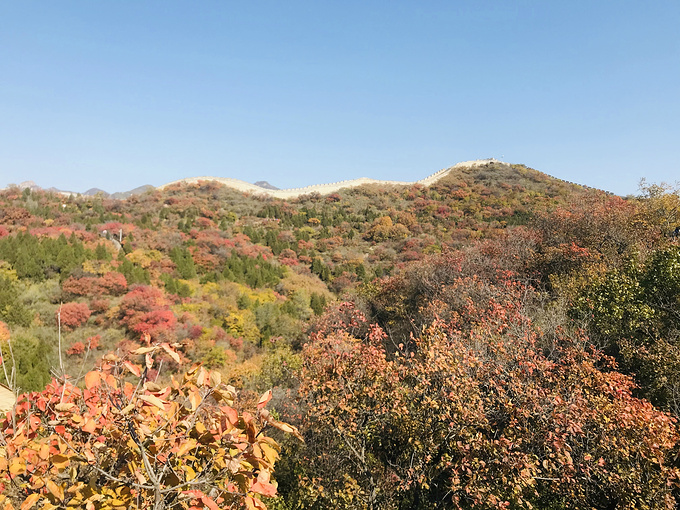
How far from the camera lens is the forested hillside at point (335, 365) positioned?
2.52 metres

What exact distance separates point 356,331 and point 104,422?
15.7 meters

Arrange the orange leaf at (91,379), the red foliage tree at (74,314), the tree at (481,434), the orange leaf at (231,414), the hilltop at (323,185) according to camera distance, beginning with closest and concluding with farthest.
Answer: the orange leaf at (231,414)
the orange leaf at (91,379)
the tree at (481,434)
the red foliage tree at (74,314)
the hilltop at (323,185)

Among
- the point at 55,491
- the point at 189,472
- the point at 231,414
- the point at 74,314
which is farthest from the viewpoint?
the point at 74,314

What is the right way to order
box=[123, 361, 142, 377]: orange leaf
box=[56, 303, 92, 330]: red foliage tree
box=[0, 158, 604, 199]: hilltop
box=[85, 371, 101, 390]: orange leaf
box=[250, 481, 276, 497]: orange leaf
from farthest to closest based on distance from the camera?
box=[0, 158, 604, 199]: hilltop < box=[56, 303, 92, 330]: red foliage tree < box=[85, 371, 101, 390]: orange leaf < box=[123, 361, 142, 377]: orange leaf < box=[250, 481, 276, 497]: orange leaf

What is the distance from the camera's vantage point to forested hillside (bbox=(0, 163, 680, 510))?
2520mm

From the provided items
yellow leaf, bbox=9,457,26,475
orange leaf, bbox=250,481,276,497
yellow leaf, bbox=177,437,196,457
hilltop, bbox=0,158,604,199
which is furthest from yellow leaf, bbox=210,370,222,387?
hilltop, bbox=0,158,604,199

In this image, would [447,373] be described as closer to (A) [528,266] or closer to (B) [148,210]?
(A) [528,266]

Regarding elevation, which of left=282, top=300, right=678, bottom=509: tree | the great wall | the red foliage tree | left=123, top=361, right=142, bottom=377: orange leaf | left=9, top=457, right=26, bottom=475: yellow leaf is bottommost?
the red foliage tree

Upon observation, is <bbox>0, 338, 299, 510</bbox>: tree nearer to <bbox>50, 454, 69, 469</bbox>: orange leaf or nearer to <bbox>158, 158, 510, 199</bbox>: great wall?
<bbox>50, 454, 69, 469</bbox>: orange leaf

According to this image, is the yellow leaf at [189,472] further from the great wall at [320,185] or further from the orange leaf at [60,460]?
the great wall at [320,185]

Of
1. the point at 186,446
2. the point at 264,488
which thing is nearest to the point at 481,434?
the point at 264,488

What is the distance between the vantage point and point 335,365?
27.7ft

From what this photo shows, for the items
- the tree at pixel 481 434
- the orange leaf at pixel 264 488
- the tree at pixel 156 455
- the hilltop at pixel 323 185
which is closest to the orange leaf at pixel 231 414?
the tree at pixel 156 455

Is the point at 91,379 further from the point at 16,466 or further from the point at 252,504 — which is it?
the point at 252,504
